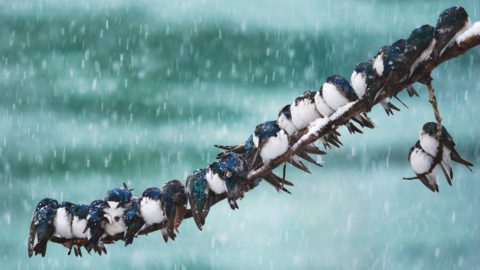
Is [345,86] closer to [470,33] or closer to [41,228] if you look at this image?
[470,33]

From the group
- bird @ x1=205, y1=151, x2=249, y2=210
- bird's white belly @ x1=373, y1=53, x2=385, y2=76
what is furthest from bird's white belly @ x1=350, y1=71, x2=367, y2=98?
bird @ x1=205, y1=151, x2=249, y2=210

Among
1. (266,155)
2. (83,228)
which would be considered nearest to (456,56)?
(266,155)

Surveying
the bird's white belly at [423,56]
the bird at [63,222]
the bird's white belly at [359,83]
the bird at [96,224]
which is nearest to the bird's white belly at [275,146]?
the bird's white belly at [359,83]

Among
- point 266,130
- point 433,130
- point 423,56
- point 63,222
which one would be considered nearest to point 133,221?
point 63,222

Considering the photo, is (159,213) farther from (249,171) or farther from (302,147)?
(302,147)

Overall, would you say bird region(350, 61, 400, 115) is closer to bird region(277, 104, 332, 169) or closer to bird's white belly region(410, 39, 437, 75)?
bird's white belly region(410, 39, 437, 75)

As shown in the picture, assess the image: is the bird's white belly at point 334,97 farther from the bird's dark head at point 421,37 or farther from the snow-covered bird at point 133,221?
the snow-covered bird at point 133,221
